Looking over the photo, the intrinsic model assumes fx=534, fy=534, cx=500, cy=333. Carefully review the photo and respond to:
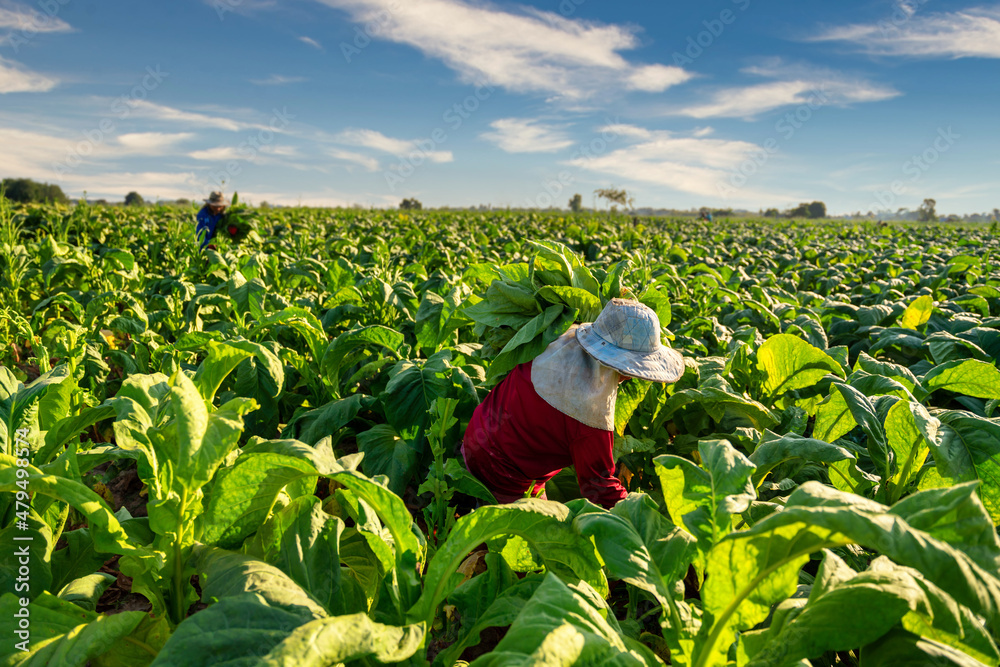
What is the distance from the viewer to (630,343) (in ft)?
7.09

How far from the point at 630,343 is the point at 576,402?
342 mm

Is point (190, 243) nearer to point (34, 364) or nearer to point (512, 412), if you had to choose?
point (34, 364)

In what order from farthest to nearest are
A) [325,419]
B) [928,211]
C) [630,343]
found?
[928,211] → [325,419] → [630,343]

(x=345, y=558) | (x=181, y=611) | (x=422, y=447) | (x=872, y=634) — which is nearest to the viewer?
(x=872, y=634)

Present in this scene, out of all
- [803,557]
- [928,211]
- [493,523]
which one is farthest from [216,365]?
[928,211]

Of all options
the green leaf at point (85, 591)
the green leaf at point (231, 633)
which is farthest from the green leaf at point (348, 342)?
the green leaf at point (231, 633)

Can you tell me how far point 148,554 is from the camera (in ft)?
4.34

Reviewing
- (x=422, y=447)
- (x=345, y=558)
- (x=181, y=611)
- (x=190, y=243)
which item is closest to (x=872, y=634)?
(x=345, y=558)

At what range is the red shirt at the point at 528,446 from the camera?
7.48ft

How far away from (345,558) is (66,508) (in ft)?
3.11

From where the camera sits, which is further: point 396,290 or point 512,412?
point 396,290

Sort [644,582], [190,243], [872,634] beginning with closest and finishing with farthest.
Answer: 1. [872,634]
2. [644,582]
3. [190,243]

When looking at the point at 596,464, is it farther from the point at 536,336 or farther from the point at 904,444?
the point at 904,444

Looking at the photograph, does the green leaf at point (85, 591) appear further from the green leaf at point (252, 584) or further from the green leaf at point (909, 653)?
the green leaf at point (909, 653)
